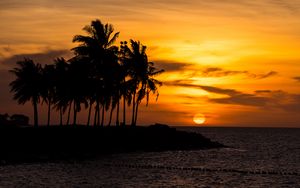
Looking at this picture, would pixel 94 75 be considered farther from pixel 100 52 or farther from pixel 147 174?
pixel 147 174

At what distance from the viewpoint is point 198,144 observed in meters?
94.8

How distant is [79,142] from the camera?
242 feet

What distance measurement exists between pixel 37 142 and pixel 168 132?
28.7m

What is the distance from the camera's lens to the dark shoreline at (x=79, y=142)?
213 feet

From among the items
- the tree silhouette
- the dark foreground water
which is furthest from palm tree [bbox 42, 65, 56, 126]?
the dark foreground water

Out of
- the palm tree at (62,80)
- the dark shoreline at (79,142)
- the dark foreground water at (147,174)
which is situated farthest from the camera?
the palm tree at (62,80)

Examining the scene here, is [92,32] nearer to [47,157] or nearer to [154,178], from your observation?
[47,157]

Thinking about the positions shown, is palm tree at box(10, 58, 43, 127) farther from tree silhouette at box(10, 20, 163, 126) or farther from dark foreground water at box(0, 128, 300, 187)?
dark foreground water at box(0, 128, 300, 187)

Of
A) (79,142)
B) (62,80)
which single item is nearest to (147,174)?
(79,142)

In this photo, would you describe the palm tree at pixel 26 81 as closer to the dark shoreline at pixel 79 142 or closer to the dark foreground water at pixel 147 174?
the dark shoreline at pixel 79 142

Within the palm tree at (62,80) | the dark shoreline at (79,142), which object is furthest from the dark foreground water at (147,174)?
the palm tree at (62,80)

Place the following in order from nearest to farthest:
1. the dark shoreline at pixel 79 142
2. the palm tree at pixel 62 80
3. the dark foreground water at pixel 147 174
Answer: the dark foreground water at pixel 147 174
the dark shoreline at pixel 79 142
the palm tree at pixel 62 80

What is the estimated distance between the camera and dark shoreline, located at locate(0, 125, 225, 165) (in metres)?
64.9

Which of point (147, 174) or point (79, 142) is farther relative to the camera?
point (79, 142)
